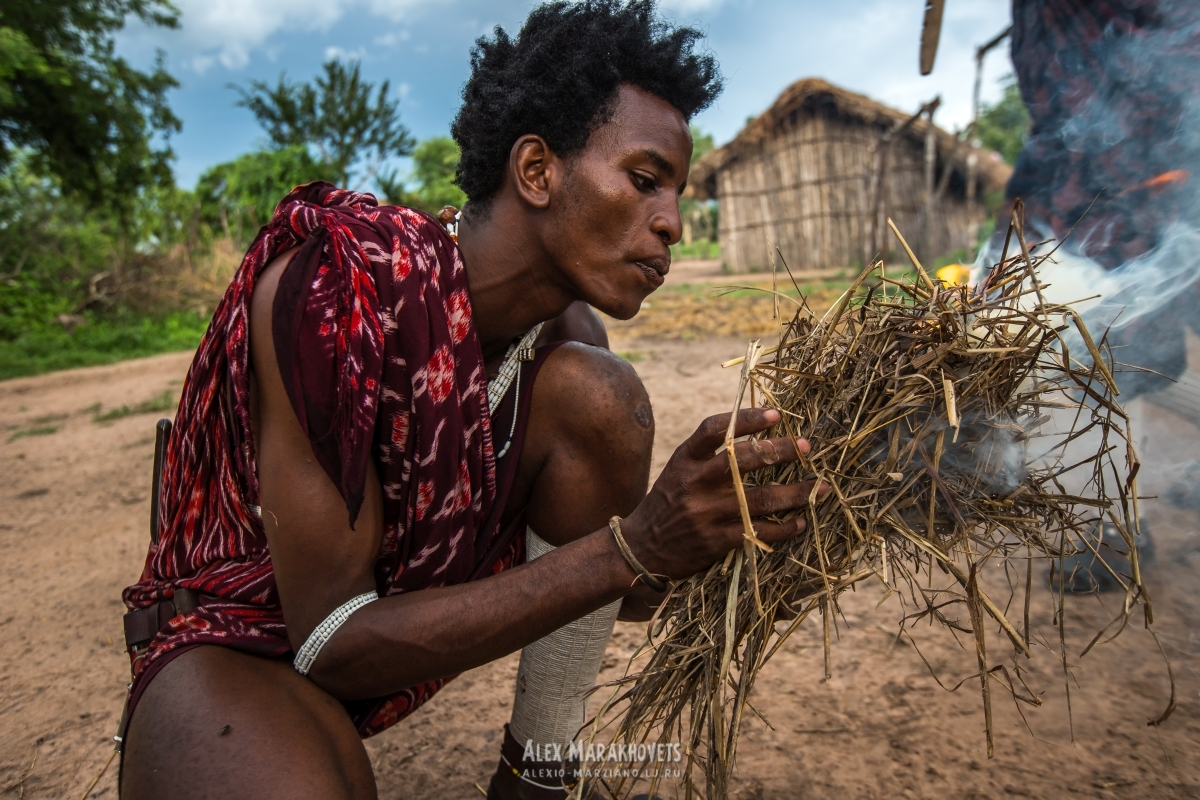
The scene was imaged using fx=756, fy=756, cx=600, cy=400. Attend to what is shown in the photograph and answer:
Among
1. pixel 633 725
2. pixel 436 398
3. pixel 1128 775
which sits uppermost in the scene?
pixel 436 398

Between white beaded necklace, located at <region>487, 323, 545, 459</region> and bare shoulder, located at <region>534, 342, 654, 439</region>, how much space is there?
5 centimetres

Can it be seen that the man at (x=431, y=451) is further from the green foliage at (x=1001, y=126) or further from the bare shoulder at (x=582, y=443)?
the green foliage at (x=1001, y=126)

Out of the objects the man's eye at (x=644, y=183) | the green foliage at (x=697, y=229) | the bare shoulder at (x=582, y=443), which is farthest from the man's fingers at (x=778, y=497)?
the green foliage at (x=697, y=229)

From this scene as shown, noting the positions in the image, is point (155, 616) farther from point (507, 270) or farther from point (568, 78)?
point (568, 78)

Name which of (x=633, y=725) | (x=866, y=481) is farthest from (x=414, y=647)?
(x=866, y=481)

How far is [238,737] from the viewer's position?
1.18m

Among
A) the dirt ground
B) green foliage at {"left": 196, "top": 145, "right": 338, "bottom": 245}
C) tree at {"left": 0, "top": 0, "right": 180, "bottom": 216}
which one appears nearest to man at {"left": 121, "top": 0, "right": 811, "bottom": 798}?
the dirt ground

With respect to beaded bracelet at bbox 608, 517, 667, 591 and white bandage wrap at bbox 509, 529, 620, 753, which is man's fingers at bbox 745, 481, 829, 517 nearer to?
beaded bracelet at bbox 608, 517, 667, 591

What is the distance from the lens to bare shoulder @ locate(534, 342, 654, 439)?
5.36ft

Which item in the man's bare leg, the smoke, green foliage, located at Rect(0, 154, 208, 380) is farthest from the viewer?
green foliage, located at Rect(0, 154, 208, 380)

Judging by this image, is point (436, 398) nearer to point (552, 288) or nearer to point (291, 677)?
point (552, 288)

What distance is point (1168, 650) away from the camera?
7.05 feet

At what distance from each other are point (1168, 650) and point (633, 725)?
67.5 inches

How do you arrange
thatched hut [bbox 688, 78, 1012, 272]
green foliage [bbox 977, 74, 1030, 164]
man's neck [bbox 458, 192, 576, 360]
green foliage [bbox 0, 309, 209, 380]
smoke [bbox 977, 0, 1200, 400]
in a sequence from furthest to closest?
1. green foliage [bbox 977, 74, 1030, 164]
2. thatched hut [bbox 688, 78, 1012, 272]
3. green foliage [bbox 0, 309, 209, 380]
4. smoke [bbox 977, 0, 1200, 400]
5. man's neck [bbox 458, 192, 576, 360]
